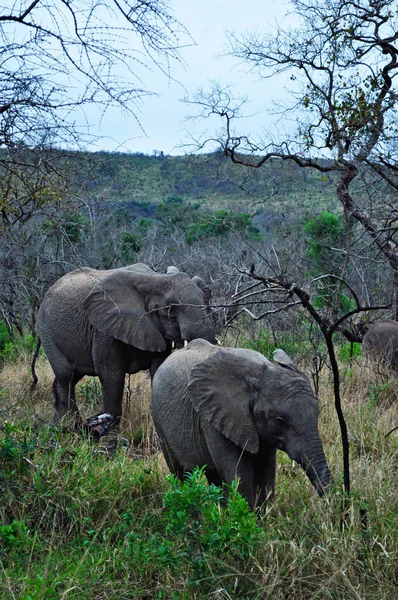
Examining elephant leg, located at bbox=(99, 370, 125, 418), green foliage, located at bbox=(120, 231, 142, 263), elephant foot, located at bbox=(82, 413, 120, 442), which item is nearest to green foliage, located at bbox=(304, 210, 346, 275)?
green foliage, located at bbox=(120, 231, 142, 263)

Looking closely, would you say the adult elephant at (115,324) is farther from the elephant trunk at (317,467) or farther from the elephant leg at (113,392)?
the elephant trunk at (317,467)

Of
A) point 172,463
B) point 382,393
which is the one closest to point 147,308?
point 172,463

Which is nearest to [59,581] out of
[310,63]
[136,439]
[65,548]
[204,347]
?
[65,548]

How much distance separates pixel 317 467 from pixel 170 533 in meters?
0.94

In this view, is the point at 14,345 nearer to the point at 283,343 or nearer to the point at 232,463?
the point at 283,343

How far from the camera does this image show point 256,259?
1870cm

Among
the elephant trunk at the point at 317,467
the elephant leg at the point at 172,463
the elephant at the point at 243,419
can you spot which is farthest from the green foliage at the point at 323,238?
the elephant trunk at the point at 317,467

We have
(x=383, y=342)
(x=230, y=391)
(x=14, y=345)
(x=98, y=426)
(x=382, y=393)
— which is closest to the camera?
(x=230, y=391)

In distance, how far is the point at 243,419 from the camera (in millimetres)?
4867

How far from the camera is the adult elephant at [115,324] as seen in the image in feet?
24.9

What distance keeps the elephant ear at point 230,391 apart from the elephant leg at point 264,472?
0.87 ft

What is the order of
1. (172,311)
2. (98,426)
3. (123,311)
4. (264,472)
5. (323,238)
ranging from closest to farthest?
(264,472) < (98,426) < (172,311) < (123,311) < (323,238)

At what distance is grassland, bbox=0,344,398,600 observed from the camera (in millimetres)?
3992

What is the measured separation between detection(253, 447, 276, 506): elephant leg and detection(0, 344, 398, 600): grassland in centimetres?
10
